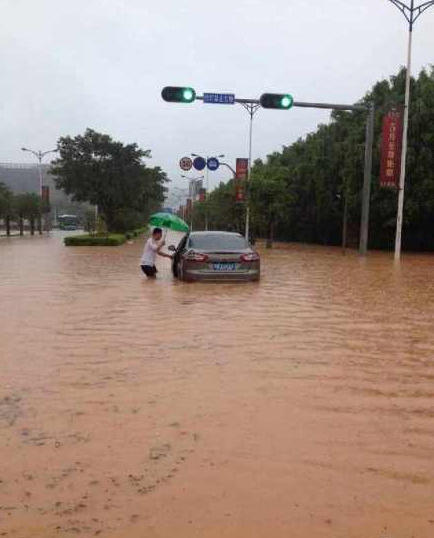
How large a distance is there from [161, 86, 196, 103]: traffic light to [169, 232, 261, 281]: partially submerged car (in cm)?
583

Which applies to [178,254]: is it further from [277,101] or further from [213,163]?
[213,163]

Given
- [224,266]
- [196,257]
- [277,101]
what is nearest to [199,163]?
[277,101]

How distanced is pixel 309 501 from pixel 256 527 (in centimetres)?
44

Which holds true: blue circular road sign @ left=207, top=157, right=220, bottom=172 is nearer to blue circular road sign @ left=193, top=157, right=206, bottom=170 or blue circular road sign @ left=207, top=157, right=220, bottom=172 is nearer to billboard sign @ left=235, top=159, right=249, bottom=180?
blue circular road sign @ left=193, top=157, right=206, bottom=170

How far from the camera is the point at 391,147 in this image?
982 inches

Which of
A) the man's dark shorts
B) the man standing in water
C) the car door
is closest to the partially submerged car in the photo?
the car door

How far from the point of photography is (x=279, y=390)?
238 inches

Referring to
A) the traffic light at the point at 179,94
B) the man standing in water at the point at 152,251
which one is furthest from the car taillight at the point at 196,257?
the traffic light at the point at 179,94

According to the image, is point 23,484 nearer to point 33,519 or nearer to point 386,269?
point 33,519

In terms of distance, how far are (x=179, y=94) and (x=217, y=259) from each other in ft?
23.7

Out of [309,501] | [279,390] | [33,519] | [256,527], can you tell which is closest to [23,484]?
[33,519]

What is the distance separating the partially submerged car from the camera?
14852 millimetres

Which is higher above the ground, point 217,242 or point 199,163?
point 199,163

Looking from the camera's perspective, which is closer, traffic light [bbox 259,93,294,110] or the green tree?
traffic light [bbox 259,93,294,110]
